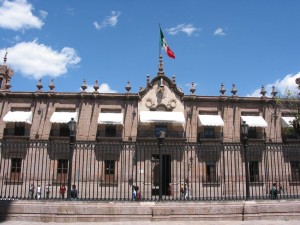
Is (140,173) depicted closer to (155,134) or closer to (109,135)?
(155,134)

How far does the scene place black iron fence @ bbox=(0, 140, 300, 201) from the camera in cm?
1101

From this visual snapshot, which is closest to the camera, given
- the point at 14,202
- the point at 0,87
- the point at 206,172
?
the point at 14,202

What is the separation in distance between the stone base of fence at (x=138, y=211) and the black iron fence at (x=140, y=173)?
43 centimetres

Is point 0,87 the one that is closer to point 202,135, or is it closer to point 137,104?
point 137,104

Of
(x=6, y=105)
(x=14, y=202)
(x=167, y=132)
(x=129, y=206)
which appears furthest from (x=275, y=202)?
(x=6, y=105)

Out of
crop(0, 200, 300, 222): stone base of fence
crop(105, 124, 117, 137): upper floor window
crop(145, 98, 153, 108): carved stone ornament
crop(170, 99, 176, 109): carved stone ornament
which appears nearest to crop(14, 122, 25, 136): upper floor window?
crop(105, 124, 117, 137): upper floor window

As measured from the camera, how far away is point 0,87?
1116 inches

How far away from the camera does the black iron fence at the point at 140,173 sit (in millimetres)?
11008

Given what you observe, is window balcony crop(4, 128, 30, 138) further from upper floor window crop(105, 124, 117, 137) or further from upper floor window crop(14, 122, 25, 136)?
upper floor window crop(105, 124, 117, 137)

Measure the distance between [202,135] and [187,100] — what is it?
308 centimetres

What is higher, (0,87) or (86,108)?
(0,87)

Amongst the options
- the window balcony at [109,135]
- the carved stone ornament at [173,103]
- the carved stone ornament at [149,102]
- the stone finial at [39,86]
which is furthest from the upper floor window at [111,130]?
the stone finial at [39,86]

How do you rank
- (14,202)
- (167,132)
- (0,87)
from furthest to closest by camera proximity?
(0,87) → (167,132) → (14,202)

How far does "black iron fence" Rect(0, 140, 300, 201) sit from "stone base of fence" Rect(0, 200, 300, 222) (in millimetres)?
434
